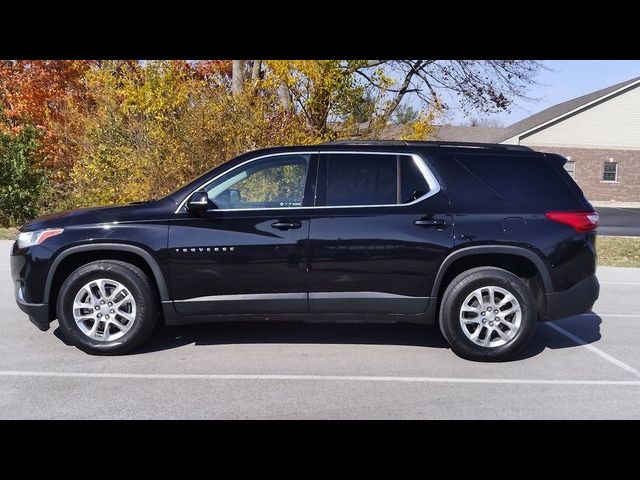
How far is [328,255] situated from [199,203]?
1236mm

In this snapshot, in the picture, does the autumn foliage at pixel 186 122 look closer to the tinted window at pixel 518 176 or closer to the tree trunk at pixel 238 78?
the tree trunk at pixel 238 78

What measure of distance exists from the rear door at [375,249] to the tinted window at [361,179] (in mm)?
13

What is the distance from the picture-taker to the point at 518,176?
5.45 metres

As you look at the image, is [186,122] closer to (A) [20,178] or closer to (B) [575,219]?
(A) [20,178]

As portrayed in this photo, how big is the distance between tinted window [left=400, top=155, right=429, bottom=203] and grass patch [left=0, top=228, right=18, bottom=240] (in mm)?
10119

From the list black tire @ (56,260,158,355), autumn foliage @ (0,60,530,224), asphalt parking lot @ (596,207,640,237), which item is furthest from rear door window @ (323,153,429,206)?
asphalt parking lot @ (596,207,640,237)

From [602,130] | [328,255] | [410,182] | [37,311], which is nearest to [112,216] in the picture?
[37,311]

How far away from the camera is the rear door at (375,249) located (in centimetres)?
518

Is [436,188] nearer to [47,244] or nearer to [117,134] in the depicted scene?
[47,244]

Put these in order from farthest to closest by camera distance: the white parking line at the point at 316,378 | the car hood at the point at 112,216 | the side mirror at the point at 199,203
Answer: the car hood at the point at 112,216, the side mirror at the point at 199,203, the white parking line at the point at 316,378

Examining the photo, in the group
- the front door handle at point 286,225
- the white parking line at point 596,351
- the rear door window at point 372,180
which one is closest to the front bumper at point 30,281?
the front door handle at point 286,225

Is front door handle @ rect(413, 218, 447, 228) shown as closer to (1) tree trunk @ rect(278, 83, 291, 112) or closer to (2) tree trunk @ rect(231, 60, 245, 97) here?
(1) tree trunk @ rect(278, 83, 291, 112)

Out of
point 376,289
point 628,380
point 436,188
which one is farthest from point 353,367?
point 628,380

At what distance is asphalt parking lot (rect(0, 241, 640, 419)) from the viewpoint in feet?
13.6
